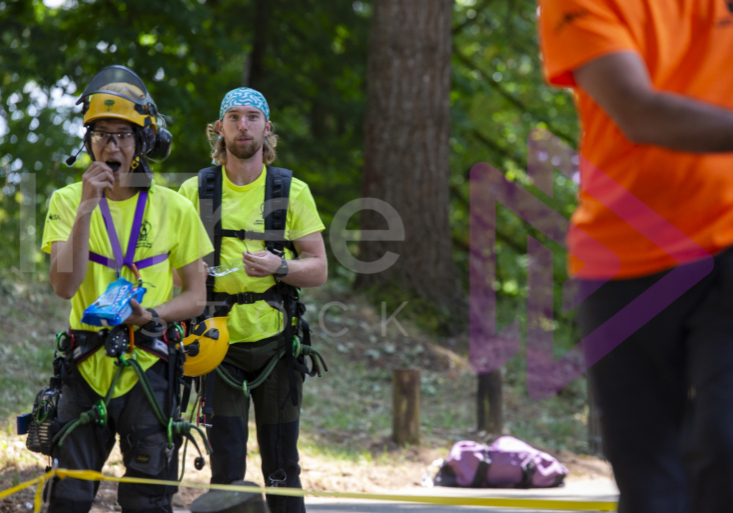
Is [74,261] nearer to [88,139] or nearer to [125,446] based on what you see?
[88,139]

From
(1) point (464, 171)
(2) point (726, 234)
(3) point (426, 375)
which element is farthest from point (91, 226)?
(1) point (464, 171)

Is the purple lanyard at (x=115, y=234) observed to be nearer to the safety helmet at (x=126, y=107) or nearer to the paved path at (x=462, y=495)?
the safety helmet at (x=126, y=107)

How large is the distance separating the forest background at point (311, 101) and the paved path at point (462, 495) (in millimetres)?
1625

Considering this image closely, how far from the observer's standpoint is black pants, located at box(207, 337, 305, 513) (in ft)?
13.6

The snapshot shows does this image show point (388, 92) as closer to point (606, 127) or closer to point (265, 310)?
point (265, 310)

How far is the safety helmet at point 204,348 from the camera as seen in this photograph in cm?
388

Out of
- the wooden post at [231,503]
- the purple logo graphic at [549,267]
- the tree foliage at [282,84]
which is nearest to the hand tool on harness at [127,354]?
the wooden post at [231,503]

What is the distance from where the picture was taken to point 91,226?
3496mm

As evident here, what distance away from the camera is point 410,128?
39.2ft

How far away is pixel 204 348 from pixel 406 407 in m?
4.70

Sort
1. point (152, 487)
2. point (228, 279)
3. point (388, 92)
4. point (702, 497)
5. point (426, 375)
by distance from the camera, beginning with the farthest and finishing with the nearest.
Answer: point (388, 92)
point (426, 375)
point (228, 279)
point (152, 487)
point (702, 497)

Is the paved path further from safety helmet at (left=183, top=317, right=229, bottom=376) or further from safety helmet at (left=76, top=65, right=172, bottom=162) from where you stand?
safety helmet at (left=76, top=65, right=172, bottom=162)

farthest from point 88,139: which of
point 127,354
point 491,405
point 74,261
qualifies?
point 491,405

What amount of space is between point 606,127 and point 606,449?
79 cm
